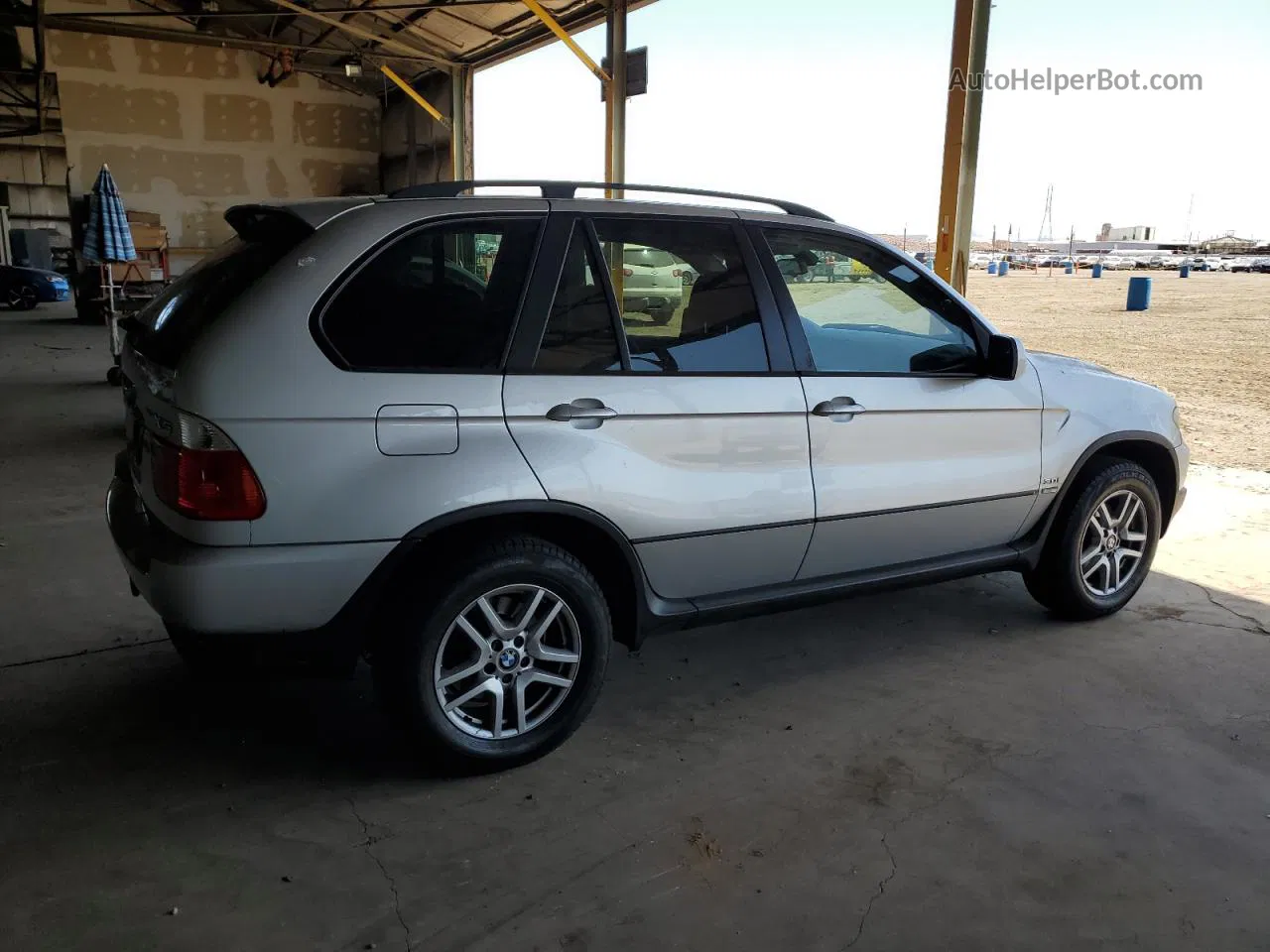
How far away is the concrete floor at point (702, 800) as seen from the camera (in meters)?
2.27

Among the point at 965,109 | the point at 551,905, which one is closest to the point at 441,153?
the point at 965,109

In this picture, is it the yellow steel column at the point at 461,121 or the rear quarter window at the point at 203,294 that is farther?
the yellow steel column at the point at 461,121

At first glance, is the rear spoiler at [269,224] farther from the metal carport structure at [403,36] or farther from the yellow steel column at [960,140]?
the metal carport structure at [403,36]

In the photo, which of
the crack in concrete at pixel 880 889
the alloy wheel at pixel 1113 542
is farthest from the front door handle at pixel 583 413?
the alloy wheel at pixel 1113 542

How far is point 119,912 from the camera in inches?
88.7

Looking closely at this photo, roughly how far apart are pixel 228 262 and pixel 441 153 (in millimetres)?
18885

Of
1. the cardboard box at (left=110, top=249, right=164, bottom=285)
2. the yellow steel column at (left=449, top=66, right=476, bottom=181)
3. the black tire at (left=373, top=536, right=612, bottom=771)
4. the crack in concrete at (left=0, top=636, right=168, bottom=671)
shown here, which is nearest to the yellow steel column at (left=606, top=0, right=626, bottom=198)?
the yellow steel column at (left=449, top=66, right=476, bottom=181)

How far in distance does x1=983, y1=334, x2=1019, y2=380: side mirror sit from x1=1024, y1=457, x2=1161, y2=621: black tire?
28.5 inches

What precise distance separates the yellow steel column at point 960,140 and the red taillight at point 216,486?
22.7 ft

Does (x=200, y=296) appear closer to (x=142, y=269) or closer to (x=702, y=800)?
(x=702, y=800)

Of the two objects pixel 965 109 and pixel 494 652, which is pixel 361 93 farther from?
pixel 494 652

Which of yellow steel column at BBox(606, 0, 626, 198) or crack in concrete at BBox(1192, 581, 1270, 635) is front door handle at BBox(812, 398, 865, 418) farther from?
yellow steel column at BBox(606, 0, 626, 198)

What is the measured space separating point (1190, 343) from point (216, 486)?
57.0ft

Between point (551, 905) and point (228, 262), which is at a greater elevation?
point (228, 262)
